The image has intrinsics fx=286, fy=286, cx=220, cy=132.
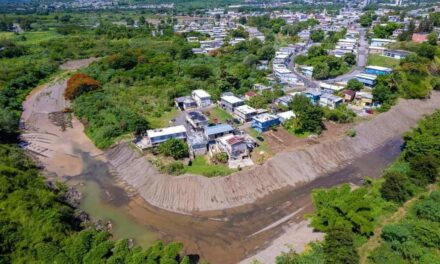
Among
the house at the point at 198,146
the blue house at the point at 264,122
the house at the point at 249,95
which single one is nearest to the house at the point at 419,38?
the house at the point at 249,95

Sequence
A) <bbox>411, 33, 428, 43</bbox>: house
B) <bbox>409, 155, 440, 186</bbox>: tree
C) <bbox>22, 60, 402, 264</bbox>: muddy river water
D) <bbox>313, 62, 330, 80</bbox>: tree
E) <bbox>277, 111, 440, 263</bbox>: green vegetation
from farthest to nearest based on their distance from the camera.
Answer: <bbox>411, 33, 428, 43</bbox>: house < <bbox>313, 62, 330, 80</bbox>: tree < <bbox>409, 155, 440, 186</bbox>: tree < <bbox>22, 60, 402, 264</bbox>: muddy river water < <bbox>277, 111, 440, 263</bbox>: green vegetation

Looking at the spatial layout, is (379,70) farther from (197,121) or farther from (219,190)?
(219,190)

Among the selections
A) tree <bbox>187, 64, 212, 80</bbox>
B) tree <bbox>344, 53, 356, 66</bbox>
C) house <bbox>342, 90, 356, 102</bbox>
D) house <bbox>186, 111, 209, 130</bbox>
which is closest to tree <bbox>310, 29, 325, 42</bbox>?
tree <bbox>344, 53, 356, 66</bbox>

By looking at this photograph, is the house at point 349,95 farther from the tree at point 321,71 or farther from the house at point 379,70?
the house at point 379,70

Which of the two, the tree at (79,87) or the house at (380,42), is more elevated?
the house at (380,42)

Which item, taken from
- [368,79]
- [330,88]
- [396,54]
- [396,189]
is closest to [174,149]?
[396,189]

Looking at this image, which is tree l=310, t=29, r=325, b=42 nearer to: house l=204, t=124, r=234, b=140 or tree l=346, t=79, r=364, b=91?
tree l=346, t=79, r=364, b=91

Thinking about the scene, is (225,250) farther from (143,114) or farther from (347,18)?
(347,18)
